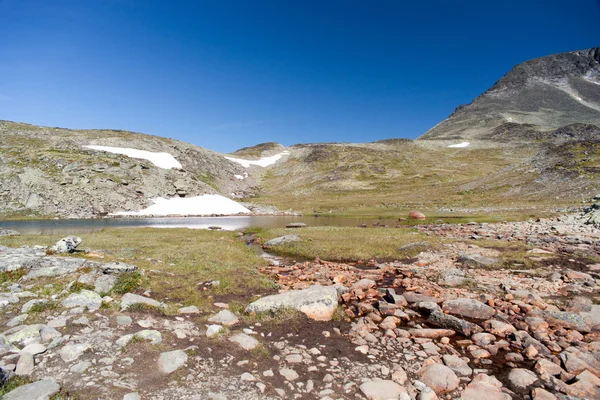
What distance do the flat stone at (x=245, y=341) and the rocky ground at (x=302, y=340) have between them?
0.03 meters

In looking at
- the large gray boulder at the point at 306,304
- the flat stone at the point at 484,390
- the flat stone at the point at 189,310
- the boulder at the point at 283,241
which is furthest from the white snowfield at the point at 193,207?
the flat stone at the point at 484,390

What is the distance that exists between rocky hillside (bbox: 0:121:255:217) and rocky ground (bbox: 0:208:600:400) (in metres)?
66.8

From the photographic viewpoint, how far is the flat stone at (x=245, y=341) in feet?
29.1

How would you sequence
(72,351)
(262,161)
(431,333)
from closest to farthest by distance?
(72,351), (431,333), (262,161)

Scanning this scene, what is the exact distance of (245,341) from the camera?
9.06 m

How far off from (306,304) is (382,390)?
494 cm

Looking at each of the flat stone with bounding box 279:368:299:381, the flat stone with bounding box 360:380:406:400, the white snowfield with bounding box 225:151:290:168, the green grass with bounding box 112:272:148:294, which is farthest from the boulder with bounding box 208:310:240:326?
the white snowfield with bounding box 225:151:290:168

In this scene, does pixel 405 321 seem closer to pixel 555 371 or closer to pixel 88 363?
pixel 555 371

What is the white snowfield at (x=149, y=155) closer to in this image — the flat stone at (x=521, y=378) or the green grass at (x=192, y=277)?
the green grass at (x=192, y=277)

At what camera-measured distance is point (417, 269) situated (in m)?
19.9

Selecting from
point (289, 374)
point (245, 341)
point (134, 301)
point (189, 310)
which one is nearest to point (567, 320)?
point (289, 374)

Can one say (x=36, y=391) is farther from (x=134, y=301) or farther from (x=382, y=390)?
(x=382, y=390)

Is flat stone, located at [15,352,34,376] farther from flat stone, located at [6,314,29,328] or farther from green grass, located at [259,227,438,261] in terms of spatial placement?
green grass, located at [259,227,438,261]

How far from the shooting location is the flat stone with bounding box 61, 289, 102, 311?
9.97 m
